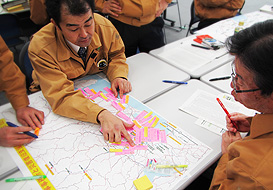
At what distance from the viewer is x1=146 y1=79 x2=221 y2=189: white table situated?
913 millimetres

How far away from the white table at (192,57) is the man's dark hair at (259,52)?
2.76 ft

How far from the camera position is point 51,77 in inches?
49.0

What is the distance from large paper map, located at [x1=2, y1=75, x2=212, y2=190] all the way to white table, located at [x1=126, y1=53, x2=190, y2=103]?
24cm

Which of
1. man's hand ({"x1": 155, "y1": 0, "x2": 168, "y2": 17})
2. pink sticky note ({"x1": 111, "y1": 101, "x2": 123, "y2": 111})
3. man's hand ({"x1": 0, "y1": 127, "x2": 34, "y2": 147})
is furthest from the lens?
man's hand ({"x1": 155, "y1": 0, "x2": 168, "y2": 17})

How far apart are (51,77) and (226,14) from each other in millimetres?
2350

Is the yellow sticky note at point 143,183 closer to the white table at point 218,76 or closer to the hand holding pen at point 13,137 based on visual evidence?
the hand holding pen at point 13,137

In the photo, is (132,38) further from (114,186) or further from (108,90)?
(114,186)

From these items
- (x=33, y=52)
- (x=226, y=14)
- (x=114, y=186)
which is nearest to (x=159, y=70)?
(x=33, y=52)

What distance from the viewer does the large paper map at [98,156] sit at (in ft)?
2.76

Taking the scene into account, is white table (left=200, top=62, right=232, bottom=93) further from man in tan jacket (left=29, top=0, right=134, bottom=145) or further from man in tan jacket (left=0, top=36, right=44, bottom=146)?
man in tan jacket (left=0, top=36, right=44, bottom=146)

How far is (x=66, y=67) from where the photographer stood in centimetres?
135

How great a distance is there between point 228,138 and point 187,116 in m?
0.25

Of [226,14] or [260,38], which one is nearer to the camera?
[260,38]

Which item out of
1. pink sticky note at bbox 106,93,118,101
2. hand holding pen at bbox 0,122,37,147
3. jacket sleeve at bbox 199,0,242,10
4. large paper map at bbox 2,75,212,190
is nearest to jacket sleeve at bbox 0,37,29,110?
large paper map at bbox 2,75,212,190
